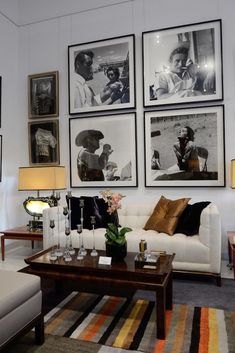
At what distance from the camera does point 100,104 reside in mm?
4492

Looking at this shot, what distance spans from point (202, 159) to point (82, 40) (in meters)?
2.68

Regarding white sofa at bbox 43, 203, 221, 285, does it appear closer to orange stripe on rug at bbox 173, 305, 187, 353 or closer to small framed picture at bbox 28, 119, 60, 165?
orange stripe on rug at bbox 173, 305, 187, 353

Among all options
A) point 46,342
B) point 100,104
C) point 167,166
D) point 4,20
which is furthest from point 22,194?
point 46,342

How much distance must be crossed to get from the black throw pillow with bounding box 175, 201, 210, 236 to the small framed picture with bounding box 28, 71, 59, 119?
2.64 meters

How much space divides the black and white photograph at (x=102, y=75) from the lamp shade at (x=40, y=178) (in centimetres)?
112

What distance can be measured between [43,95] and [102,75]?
1071mm

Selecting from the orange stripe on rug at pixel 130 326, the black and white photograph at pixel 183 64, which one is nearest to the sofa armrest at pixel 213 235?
the orange stripe on rug at pixel 130 326

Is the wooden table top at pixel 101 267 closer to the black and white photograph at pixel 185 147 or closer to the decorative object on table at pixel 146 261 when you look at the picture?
the decorative object on table at pixel 146 261

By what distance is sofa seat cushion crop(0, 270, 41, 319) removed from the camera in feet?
5.46

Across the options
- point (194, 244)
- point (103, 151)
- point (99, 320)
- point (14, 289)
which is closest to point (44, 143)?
point (103, 151)

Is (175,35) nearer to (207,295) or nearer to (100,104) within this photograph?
(100,104)

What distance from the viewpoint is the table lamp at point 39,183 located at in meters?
4.08

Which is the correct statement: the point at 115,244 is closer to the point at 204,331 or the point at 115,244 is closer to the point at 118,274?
the point at 118,274

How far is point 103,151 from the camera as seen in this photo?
4.50 metres
